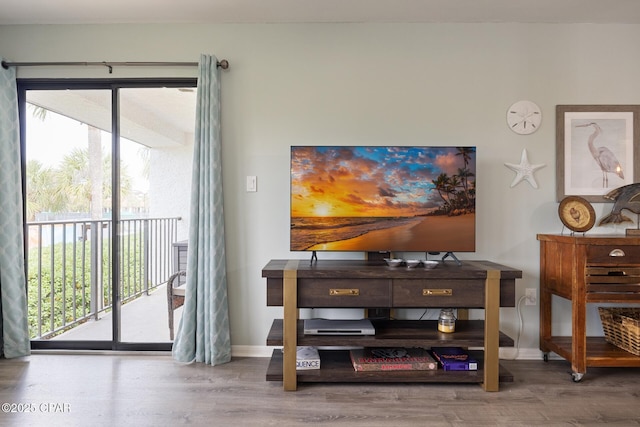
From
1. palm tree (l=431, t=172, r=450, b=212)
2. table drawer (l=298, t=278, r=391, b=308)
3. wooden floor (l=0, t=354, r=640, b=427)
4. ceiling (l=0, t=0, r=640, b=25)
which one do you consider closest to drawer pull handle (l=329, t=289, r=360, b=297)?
table drawer (l=298, t=278, r=391, b=308)

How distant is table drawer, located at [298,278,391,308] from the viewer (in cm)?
225

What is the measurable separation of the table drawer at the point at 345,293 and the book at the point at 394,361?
0.36m

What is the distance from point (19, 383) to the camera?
2.28m

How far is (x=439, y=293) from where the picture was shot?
2240mm

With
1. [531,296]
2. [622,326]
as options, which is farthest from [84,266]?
[622,326]

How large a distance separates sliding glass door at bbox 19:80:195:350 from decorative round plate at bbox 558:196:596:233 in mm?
2638

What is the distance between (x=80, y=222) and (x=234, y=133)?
150 cm

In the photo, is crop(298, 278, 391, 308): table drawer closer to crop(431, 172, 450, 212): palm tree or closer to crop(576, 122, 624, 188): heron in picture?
crop(431, 172, 450, 212): palm tree

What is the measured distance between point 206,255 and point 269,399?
3.28 ft

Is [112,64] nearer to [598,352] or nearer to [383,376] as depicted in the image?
[383,376]

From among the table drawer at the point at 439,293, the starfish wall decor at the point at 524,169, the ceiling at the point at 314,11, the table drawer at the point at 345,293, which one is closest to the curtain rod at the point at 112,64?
the ceiling at the point at 314,11

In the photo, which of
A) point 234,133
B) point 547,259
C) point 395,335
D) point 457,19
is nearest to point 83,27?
point 234,133

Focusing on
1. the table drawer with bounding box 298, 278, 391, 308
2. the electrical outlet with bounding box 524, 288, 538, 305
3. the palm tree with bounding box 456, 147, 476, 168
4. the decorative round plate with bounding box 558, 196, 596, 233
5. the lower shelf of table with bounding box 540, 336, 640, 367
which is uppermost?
the palm tree with bounding box 456, 147, 476, 168

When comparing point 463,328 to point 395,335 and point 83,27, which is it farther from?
point 83,27
